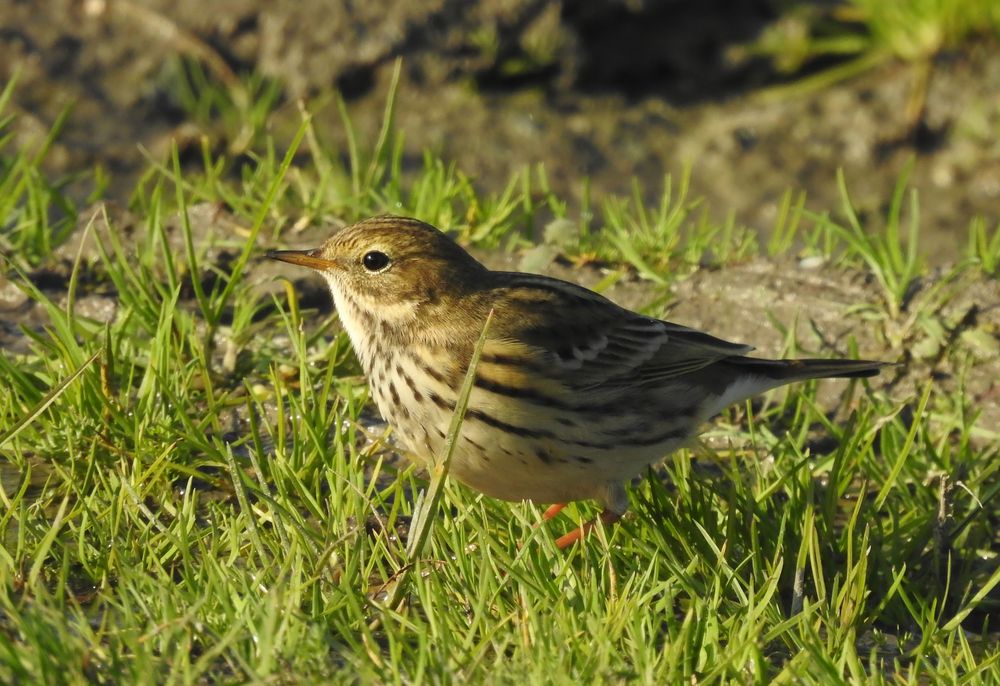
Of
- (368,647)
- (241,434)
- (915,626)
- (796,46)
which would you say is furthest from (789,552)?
(796,46)

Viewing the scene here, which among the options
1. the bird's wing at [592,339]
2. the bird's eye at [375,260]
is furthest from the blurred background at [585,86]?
the bird's wing at [592,339]

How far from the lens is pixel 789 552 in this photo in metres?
5.11

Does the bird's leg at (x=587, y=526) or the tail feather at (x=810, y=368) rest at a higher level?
the tail feather at (x=810, y=368)

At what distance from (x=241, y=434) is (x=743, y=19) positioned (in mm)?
6635

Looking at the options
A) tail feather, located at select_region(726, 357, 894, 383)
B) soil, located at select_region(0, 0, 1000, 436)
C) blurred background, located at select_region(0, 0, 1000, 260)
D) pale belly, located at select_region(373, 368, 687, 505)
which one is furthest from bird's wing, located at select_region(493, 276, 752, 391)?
blurred background, located at select_region(0, 0, 1000, 260)

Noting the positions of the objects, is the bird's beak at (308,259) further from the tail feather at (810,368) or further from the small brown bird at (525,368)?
the tail feather at (810,368)

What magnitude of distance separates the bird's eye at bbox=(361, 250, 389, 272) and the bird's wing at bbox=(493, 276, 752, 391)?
0.44 metres

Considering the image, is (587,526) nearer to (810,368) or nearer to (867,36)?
(810,368)

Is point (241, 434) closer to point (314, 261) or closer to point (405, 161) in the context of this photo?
point (314, 261)

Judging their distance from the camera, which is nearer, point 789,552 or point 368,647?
point 368,647

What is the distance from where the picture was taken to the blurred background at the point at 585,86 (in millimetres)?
9414

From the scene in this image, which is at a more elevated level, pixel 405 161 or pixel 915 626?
pixel 405 161

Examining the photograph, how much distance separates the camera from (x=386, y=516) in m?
5.10

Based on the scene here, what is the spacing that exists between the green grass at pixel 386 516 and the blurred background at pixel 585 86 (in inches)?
92.2
